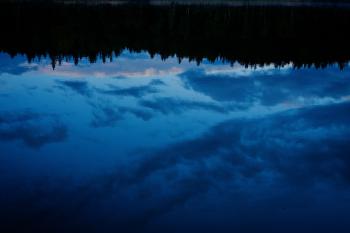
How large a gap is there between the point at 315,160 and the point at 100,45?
126 feet

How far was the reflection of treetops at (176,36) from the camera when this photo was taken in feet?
160

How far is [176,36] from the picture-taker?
2913 inches

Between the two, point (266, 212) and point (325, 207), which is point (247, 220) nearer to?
point (266, 212)

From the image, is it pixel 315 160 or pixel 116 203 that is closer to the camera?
pixel 116 203

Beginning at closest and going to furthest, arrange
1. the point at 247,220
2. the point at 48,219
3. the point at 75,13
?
the point at 48,219 → the point at 247,220 → the point at 75,13

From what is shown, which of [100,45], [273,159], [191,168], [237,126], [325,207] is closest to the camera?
[325,207]

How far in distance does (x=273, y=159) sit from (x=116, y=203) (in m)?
6.26

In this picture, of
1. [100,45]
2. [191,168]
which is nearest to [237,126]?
[191,168]

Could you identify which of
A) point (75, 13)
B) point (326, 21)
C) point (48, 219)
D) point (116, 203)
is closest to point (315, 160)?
point (116, 203)

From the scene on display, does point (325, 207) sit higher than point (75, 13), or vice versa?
point (75, 13)

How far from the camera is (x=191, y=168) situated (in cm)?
1284

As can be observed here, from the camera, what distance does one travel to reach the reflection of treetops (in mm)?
48906

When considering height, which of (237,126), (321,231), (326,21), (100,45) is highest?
(326,21)

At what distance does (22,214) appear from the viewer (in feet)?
30.7
